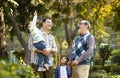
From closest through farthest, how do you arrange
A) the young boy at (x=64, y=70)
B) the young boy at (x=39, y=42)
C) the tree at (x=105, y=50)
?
the young boy at (x=39, y=42) < the young boy at (x=64, y=70) < the tree at (x=105, y=50)

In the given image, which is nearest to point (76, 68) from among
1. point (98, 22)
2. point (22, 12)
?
point (22, 12)

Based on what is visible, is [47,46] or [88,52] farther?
[47,46]

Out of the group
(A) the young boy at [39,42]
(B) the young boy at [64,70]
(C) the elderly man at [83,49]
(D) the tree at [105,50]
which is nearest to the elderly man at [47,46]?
(A) the young boy at [39,42]

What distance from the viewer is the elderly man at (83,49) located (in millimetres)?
7492

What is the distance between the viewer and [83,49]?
25.0ft

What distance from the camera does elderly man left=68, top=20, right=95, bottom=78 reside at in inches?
295

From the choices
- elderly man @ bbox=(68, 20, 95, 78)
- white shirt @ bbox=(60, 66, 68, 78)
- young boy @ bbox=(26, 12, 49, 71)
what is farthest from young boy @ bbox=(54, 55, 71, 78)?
young boy @ bbox=(26, 12, 49, 71)

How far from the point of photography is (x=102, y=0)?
2295 centimetres

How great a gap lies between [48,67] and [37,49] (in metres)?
0.40

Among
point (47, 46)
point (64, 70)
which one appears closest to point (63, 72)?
point (64, 70)

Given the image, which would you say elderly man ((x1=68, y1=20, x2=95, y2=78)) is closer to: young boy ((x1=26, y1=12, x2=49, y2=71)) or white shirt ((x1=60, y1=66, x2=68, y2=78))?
young boy ((x1=26, y1=12, x2=49, y2=71))

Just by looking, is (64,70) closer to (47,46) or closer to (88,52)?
(47,46)

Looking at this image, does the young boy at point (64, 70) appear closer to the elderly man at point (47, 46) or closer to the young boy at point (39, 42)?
the elderly man at point (47, 46)

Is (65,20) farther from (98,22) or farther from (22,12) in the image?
(22,12)
